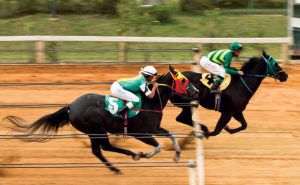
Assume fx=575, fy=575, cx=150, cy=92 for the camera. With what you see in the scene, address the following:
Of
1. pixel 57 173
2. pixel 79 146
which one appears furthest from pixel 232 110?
pixel 57 173

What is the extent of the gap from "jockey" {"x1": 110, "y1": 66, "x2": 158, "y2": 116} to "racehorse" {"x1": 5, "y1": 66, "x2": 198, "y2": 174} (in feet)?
0.53

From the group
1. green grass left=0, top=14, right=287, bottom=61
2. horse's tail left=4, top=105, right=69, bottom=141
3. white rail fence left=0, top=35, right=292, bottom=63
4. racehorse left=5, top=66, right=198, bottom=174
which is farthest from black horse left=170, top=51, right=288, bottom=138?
green grass left=0, top=14, right=287, bottom=61

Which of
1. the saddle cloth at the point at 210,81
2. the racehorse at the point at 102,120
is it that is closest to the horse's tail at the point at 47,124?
the racehorse at the point at 102,120

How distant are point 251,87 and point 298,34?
704 cm

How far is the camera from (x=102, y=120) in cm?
776

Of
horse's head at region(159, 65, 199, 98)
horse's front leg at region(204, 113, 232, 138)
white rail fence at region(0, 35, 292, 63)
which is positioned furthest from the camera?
white rail fence at region(0, 35, 292, 63)

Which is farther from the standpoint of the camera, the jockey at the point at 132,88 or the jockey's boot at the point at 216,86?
the jockey's boot at the point at 216,86

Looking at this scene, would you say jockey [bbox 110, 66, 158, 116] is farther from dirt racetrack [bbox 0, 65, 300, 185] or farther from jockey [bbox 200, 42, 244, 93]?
jockey [bbox 200, 42, 244, 93]

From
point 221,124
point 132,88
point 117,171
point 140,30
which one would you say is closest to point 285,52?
point 140,30

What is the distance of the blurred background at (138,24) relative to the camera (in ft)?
51.5

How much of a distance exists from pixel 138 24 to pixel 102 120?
375 inches

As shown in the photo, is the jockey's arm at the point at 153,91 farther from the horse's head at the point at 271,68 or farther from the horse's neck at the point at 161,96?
the horse's head at the point at 271,68

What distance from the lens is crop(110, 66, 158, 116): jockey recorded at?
25.6 feet

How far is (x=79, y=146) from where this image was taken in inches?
360
